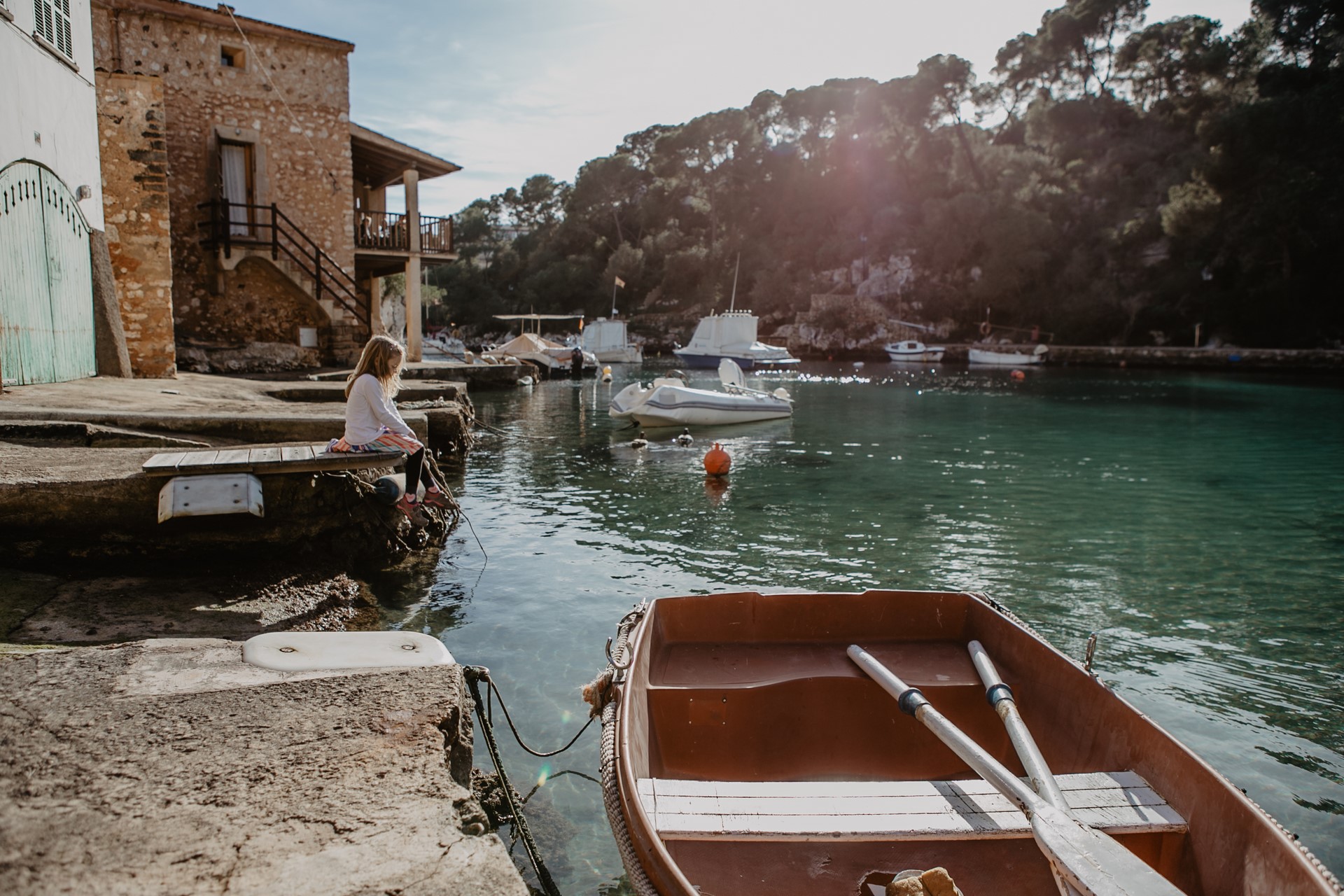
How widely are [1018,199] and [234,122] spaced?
166 ft

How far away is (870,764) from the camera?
4.64m

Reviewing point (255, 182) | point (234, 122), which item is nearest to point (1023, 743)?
point (255, 182)

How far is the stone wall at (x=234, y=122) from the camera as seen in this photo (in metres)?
18.8

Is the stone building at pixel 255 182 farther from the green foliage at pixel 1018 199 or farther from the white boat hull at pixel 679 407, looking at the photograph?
the green foliage at pixel 1018 199

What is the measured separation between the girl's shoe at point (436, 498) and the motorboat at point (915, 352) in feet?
159

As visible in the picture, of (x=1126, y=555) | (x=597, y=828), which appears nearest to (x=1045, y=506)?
(x=1126, y=555)

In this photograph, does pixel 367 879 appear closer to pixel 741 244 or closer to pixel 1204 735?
pixel 1204 735

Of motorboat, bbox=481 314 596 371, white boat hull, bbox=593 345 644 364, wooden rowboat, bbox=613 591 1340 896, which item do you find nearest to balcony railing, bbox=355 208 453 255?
motorboat, bbox=481 314 596 371

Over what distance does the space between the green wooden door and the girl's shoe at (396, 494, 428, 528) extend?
16.7 ft

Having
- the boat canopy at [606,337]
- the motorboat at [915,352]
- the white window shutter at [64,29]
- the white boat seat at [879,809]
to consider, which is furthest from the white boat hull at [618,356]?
the white boat seat at [879,809]

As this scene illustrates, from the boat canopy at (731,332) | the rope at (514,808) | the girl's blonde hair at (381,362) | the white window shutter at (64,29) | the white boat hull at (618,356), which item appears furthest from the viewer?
the white boat hull at (618,356)

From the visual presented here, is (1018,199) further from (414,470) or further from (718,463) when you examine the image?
(414,470)

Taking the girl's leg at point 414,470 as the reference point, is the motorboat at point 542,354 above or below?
above

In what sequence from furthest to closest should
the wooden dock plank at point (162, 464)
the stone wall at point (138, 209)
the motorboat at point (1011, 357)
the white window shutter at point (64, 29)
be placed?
the motorboat at point (1011, 357) → the stone wall at point (138, 209) → the white window shutter at point (64, 29) → the wooden dock plank at point (162, 464)
